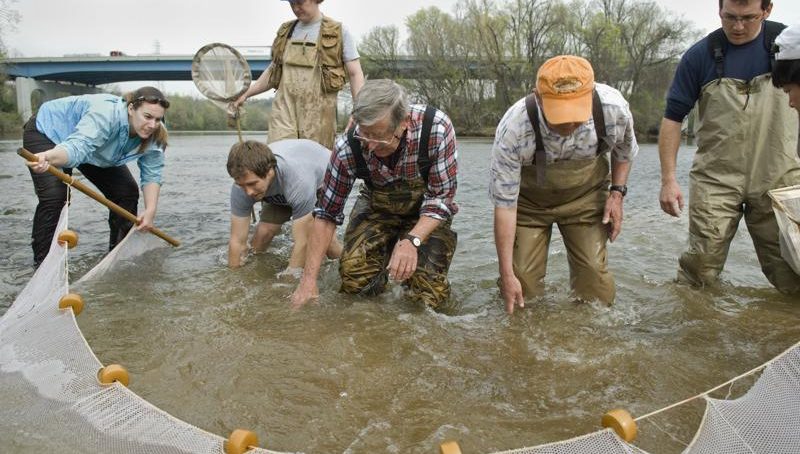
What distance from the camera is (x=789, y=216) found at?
3334 mm

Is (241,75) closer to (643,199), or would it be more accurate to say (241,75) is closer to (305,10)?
(305,10)

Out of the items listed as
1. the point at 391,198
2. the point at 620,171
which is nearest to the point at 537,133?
the point at 620,171

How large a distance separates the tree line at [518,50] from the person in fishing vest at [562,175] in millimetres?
40584

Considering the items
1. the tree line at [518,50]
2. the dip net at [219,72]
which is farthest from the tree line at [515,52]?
the dip net at [219,72]

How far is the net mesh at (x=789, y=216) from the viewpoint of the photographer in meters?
3.33

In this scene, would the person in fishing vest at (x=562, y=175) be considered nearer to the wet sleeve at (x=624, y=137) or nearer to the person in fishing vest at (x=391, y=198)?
the wet sleeve at (x=624, y=137)

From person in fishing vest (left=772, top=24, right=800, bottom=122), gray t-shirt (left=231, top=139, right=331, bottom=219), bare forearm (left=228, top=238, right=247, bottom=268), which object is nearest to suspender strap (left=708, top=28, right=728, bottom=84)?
person in fishing vest (left=772, top=24, right=800, bottom=122)

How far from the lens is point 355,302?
13.5 feet

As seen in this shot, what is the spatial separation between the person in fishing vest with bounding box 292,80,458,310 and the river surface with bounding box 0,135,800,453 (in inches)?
9.2

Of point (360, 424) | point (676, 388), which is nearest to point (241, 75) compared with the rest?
point (360, 424)

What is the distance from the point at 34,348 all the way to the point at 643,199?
9.87 metres

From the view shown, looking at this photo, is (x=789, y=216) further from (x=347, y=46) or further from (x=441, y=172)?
(x=347, y=46)

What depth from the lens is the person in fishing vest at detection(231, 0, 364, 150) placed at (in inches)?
217

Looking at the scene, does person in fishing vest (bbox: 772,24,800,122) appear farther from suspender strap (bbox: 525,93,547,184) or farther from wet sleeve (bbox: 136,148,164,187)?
wet sleeve (bbox: 136,148,164,187)
